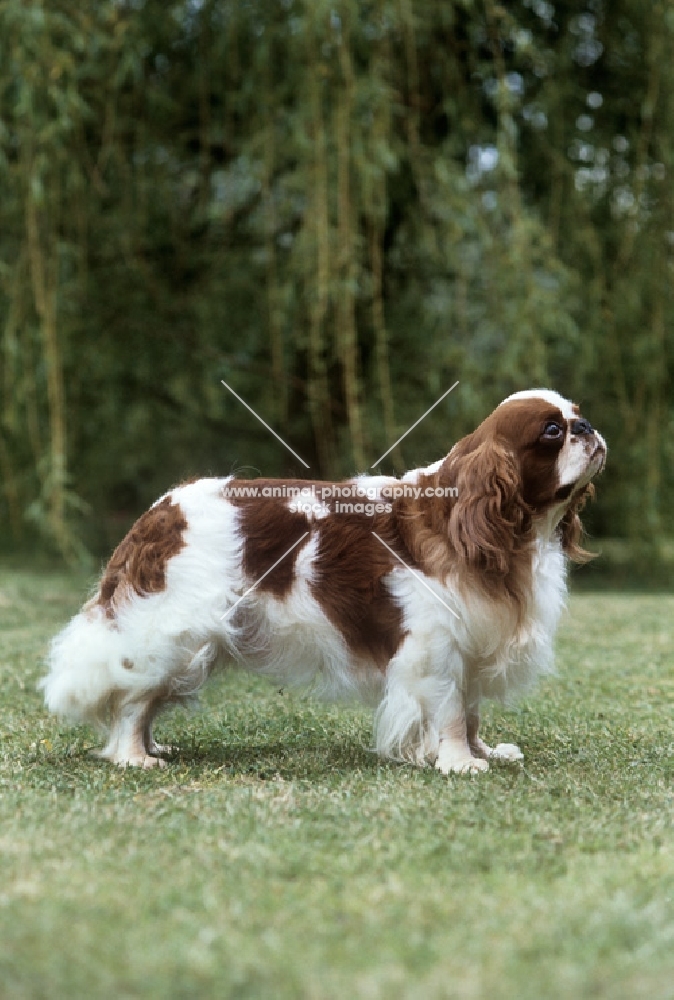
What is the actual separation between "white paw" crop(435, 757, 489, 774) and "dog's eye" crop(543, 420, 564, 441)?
3.33 ft

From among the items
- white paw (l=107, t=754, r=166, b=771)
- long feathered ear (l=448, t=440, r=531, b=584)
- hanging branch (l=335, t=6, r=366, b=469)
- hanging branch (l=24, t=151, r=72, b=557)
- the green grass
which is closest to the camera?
the green grass

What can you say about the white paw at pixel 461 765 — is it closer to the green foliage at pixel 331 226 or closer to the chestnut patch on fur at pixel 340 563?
the chestnut patch on fur at pixel 340 563

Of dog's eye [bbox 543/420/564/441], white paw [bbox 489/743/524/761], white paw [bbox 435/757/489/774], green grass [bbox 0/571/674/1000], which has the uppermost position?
dog's eye [bbox 543/420/564/441]

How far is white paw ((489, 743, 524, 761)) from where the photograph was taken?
3.93 metres

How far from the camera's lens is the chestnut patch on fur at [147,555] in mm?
→ 3766

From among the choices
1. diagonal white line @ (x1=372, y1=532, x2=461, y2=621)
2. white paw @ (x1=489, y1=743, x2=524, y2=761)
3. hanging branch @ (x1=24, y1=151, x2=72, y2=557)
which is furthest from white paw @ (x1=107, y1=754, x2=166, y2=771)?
hanging branch @ (x1=24, y1=151, x2=72, y2=557)

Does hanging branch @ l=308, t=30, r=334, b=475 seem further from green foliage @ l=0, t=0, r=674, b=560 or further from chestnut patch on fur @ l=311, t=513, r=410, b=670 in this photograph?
chestnut patch on fur @ l=311, t=513, r=410, b=670

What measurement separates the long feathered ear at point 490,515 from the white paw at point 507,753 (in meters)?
0.58

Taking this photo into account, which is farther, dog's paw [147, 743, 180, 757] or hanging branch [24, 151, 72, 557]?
hanging branch [24, 151, 72, 557]

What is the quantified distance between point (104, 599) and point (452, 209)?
4.49 meters

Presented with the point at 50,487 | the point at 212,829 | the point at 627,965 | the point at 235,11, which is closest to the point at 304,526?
the point at 212,829

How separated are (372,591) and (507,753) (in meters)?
0.73

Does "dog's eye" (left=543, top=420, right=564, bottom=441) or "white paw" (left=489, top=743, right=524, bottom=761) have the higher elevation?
"dog's eye" (left=543, top=420, right=564, bottom=441)

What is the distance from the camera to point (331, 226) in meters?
→ 7.18
